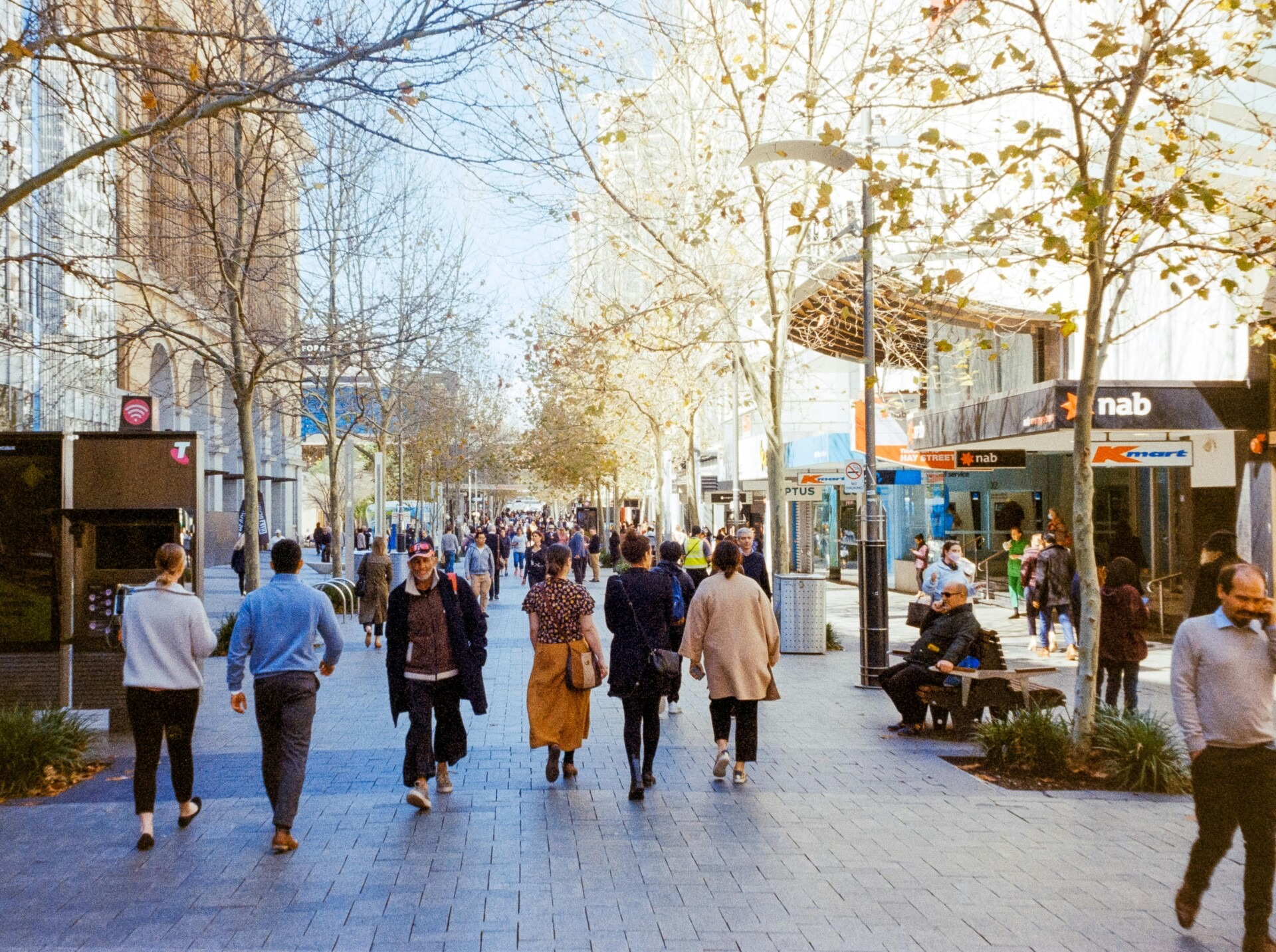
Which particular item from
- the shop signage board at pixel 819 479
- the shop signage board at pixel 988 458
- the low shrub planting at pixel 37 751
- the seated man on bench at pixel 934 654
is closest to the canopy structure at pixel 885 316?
the shop signage board at pixel 988 458

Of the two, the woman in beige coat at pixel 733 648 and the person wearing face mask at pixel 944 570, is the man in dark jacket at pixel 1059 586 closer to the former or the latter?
the person wearing face mask at pixel 944 570

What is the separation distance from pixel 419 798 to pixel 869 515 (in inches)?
326

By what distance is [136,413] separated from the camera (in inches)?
513

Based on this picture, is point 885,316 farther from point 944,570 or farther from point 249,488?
point 249,488

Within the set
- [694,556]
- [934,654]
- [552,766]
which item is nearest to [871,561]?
[934,654]

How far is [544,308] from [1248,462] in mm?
21276

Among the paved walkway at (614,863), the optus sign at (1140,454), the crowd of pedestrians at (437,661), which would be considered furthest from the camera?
the optus sign at (1140,454)

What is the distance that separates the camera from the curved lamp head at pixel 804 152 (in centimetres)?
1324

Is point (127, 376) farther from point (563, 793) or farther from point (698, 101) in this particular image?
point (563, 793)

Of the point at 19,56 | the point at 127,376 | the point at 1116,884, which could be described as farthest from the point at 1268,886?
the point at 127,376

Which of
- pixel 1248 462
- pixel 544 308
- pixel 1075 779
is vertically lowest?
Result: pixel 1075 779

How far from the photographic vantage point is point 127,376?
31.6m

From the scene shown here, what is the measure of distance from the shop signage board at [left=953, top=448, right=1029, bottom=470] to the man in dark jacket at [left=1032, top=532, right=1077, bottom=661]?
17.6 ft

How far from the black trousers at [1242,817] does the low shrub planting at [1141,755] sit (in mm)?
3621
